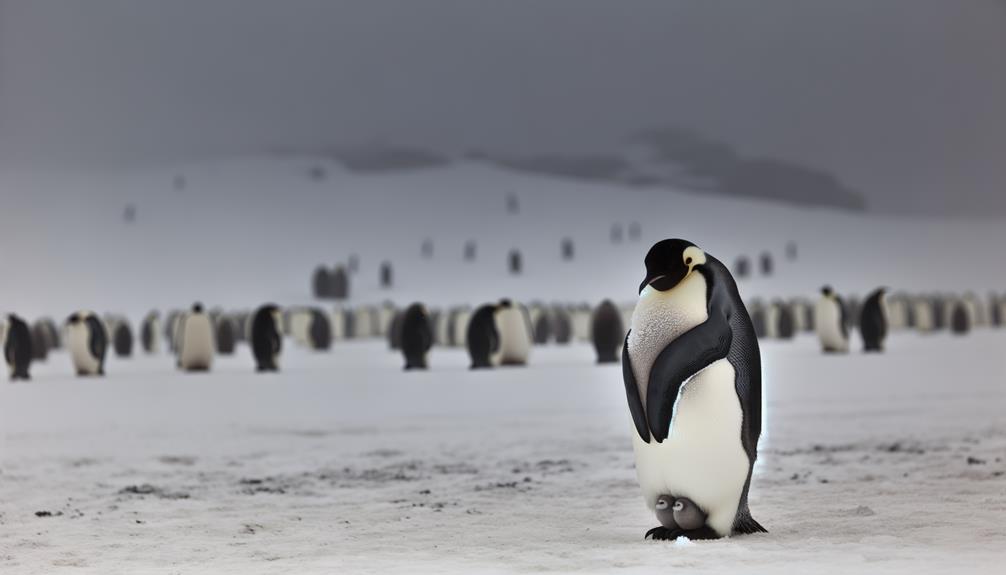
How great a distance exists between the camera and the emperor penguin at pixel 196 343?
1394 centimetres

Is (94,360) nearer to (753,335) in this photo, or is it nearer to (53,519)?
(53,519)

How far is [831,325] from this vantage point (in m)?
15.7

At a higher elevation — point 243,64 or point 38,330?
point 243,64

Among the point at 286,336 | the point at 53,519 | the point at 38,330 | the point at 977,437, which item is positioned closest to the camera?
the point at 53,519

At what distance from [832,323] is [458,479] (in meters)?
10.8

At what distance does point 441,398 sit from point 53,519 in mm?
5430

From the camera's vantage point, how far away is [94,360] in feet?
43.9

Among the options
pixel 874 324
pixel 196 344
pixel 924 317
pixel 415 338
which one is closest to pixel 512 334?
pixel 415 338

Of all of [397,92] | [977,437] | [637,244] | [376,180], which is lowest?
[977,437]

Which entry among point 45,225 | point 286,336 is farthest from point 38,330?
point 45,225

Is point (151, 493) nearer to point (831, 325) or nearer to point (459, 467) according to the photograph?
point (459, 467)

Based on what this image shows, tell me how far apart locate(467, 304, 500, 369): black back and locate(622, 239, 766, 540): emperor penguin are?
9.43 m

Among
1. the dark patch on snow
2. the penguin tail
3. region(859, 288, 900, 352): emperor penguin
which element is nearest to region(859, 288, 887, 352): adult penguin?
region(859, 288, 900, 352): emperor penguin

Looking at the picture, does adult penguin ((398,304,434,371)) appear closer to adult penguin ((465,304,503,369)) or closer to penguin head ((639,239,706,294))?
adult penguin ((465,304,503,369))
